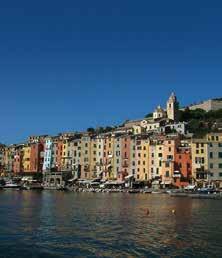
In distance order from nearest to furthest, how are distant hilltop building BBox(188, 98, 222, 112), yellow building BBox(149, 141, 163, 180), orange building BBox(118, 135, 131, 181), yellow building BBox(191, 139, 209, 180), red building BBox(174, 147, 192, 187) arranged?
yellow building BBox(191, 139, 209, 180)
red building BBox(174, 147, 192, 187)
yellow building BBox(149, 141, 163, 180)
orange building BBox(118, 135, 131, 181)
distant hilltop building BBox(188, 98, 222, 112)

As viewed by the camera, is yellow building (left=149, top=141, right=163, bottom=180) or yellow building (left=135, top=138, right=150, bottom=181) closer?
yellow building (left=149, top=141, right=163, bottom=180)

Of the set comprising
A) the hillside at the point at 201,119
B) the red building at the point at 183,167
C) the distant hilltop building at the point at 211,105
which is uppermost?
the distant hilltop building at the point at 211,105

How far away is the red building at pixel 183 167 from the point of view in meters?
118

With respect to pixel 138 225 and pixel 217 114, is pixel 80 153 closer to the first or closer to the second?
pixel 217 114

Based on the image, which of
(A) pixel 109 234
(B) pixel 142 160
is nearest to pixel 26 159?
(B) pixel 142 160

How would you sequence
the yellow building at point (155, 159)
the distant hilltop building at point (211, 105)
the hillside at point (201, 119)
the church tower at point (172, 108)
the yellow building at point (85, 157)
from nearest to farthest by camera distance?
1. the yellow building at point (155, 159)
2. the yellow building at point (85, 157)
3. the hillside at point (201, 119)
4. the church tower at point (172, 108)
5. the distant hilltop building at point (211, 105)

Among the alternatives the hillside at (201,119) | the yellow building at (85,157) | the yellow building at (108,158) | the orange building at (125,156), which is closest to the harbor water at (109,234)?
the orange building at (125,156)

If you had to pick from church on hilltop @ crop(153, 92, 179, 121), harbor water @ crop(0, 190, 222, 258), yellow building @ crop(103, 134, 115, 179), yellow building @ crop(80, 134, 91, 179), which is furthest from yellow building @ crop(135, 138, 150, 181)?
harbor water @ crop(0, 190, 222, 258)

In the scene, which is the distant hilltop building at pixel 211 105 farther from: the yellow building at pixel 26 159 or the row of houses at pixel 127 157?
the yellow building at pixel 26 159

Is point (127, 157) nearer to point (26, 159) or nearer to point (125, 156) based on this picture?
point (125, 156)

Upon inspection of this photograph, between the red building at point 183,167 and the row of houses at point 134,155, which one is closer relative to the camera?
the row of houses at point 134,155

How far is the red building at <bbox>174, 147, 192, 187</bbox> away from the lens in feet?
386

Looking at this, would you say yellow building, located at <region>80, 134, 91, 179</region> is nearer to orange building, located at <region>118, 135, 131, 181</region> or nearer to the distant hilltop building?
orange building, located at <region>118, 135, 131, 181</region>

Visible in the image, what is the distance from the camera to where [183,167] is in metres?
118
